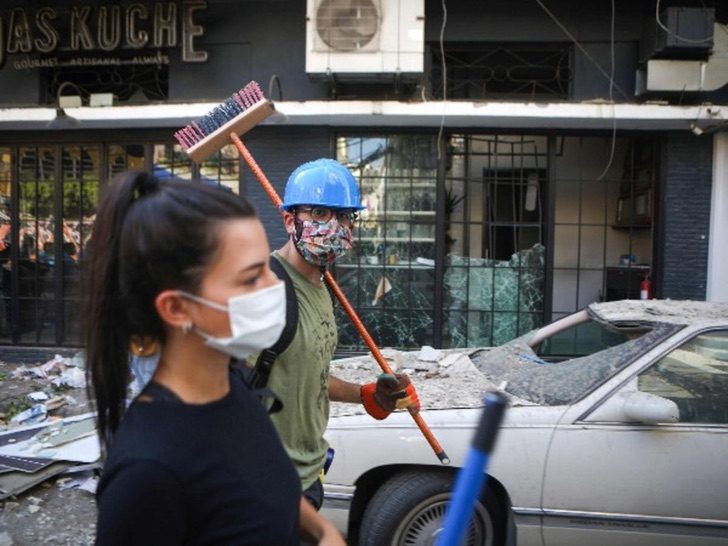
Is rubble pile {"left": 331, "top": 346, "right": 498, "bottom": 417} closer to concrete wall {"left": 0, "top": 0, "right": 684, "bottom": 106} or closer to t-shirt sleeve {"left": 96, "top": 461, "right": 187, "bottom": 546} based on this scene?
t-shirt sleeve {"left": 96, "top": 461, "right": 187, "bottom": 546}

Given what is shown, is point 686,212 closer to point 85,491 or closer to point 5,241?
point 85,491

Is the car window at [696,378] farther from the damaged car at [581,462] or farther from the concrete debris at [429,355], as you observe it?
the concrete debris at [429,355]

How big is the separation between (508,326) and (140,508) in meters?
6.95

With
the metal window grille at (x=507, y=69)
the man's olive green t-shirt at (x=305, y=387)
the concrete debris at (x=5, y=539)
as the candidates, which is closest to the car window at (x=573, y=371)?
the man's olive green t-shirt at (x=305, y=387)

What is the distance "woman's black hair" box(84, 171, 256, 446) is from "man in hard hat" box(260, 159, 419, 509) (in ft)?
2.43

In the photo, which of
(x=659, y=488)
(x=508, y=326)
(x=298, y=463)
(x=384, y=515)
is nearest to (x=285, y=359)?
(x=298, y=463)

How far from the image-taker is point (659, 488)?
3.02m

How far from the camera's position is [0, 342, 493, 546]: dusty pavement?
3.56 metres

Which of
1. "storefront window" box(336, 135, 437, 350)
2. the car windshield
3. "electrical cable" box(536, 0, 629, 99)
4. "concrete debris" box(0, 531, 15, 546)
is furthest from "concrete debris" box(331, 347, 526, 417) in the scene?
"electrical cable" box(536, 0, 629, 99)

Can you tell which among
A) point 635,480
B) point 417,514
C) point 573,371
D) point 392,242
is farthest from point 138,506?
point 392,242

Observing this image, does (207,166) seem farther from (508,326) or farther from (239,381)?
(239,381)

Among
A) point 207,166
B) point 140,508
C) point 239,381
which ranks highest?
point 207,166

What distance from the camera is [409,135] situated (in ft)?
24.4

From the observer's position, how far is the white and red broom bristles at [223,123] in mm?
2873
